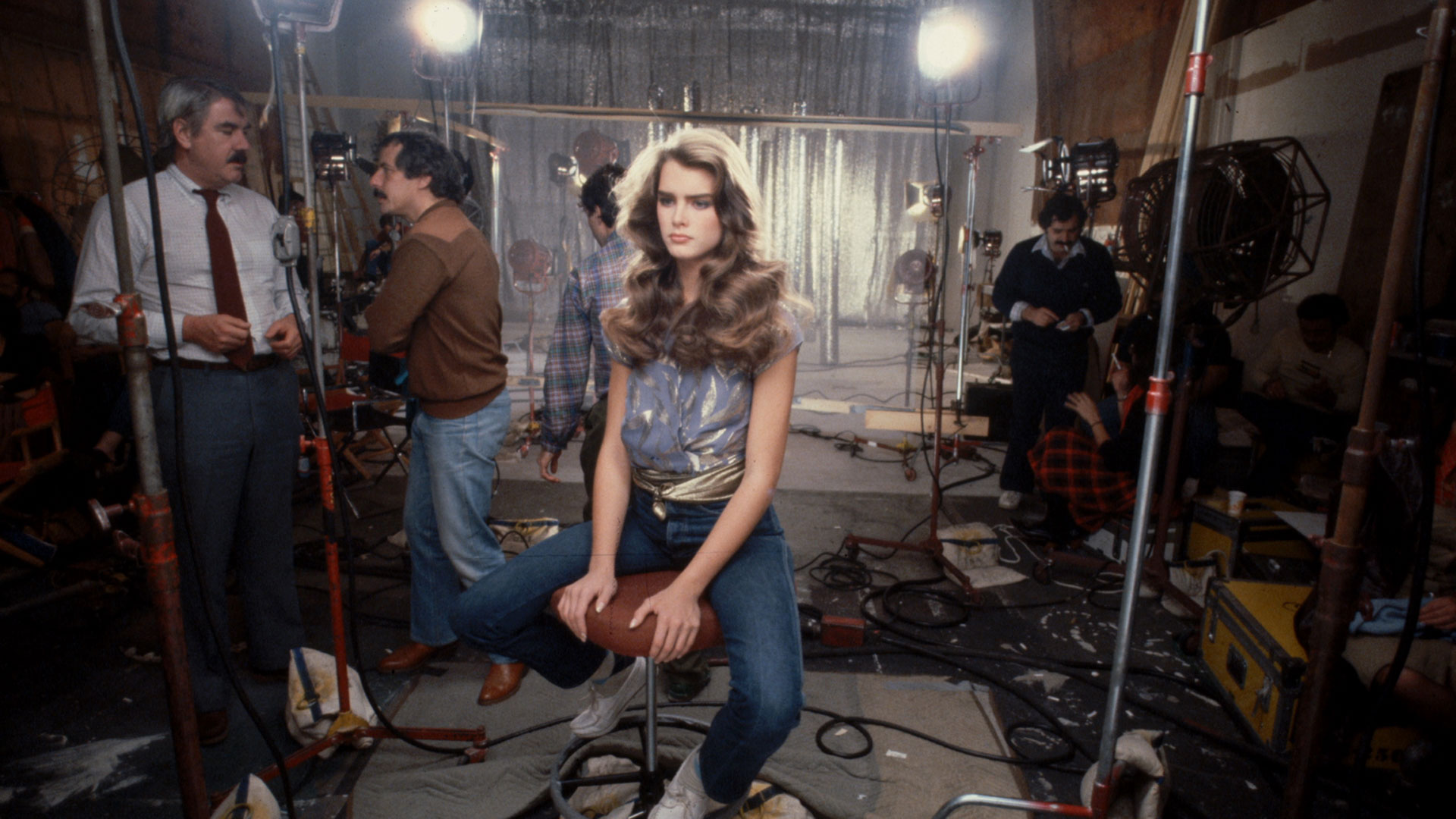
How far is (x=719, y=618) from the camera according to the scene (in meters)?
1.54

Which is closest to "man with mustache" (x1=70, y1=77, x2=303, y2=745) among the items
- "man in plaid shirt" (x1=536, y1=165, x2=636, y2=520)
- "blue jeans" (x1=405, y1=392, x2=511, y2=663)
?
"blue jeans" (x1=405, y1=392, x2=511, y2=663)

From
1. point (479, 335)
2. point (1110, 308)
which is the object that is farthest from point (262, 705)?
point (1110, 308)

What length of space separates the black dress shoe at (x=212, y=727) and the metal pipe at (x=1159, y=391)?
2300 millimetres

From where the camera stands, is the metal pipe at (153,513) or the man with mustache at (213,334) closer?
the metal pipe at (153,513)

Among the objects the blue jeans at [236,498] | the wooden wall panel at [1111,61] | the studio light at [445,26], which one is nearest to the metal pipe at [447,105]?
the studio light at [445,26]

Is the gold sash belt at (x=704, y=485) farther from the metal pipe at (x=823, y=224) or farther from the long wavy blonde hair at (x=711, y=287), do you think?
the metal pipe at (x=823, y=224)

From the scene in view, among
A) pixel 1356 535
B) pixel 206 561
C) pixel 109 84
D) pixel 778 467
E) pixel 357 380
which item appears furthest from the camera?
pixel 357 380

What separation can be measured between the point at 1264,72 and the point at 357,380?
606 centimetres

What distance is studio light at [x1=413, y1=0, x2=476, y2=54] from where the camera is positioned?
3.81 m

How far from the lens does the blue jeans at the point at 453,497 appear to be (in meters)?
2.39

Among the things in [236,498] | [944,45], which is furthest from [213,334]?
[944,45]

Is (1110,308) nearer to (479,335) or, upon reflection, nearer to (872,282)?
(479,335)

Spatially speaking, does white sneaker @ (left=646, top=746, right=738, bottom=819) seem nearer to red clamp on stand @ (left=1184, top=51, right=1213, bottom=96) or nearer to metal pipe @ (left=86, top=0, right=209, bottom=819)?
metal pipe @ (left=86, top=0, right=209, bottom=819)

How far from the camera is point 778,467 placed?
5.61 ft
